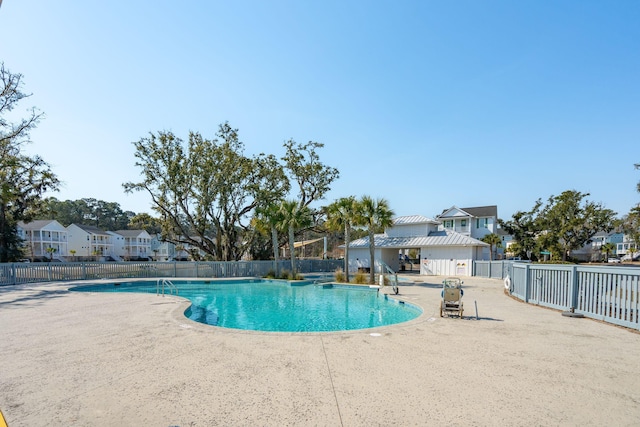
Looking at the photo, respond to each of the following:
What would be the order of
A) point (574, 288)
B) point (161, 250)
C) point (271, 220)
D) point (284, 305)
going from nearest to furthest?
point (574, 288) → point (284, 305) → point (271, 220) → point (161, 250)

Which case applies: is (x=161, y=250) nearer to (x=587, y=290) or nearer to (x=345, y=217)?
(x=345, y=217)

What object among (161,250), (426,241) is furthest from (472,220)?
(161,250)

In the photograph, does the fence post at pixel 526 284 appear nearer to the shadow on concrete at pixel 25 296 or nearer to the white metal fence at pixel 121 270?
the white metal fence at pixel 121 270

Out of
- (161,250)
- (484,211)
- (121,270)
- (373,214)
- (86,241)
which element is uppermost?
(484,211)

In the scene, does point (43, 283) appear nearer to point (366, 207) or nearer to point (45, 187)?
point (45, 187)

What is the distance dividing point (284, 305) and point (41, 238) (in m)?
53.6

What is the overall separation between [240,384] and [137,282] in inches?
665

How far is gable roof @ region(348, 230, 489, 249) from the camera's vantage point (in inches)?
907

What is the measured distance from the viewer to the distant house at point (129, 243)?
60.0 meters

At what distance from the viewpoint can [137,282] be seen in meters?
17.8

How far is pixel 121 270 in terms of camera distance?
19.3 metres

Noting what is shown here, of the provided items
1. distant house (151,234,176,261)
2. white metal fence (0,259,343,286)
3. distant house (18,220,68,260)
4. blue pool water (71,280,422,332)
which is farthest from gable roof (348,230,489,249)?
distant house (151,234,176,261)

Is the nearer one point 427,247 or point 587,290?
point 587,290

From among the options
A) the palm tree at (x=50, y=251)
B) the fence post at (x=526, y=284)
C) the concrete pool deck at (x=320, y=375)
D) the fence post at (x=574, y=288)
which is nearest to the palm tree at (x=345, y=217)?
the fence post at (x=526, y=284)
